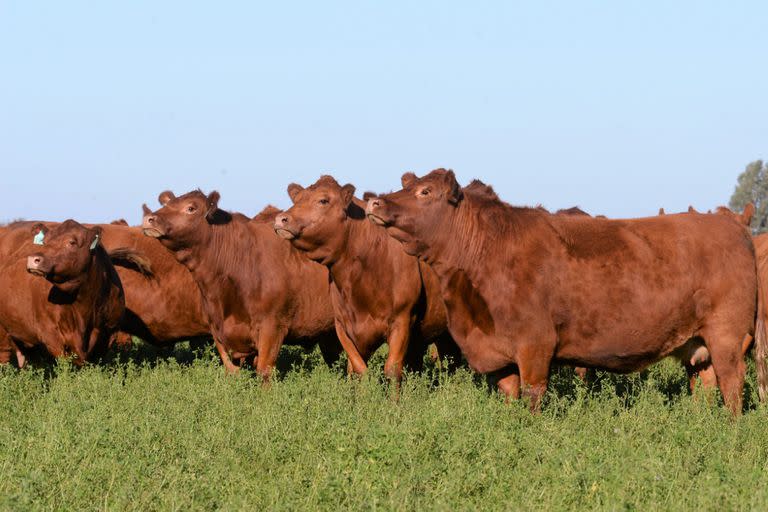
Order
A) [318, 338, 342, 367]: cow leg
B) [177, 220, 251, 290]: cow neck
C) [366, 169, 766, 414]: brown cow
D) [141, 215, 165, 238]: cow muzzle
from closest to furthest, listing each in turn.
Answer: [366, 169, 766, 414]: brown cow, [141, 215, 165, 238]: cow muzzle, [177, 220, 251, 290]: cow neck, [318, 338, 342, 367]: cow leg

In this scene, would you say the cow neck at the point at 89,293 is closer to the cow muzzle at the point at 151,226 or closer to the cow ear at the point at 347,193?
the cow muzzle at the point at 151,226

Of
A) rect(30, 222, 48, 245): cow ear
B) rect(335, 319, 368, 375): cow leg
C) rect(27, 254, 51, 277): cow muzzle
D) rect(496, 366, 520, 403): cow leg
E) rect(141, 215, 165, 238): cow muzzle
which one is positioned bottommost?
rect(335, 319, 368, 375): cow leg

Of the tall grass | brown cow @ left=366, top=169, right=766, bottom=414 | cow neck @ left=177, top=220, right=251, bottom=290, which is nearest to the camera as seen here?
the tall grass

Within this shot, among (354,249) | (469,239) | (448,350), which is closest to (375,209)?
(469,239)

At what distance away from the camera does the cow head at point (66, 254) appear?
1059 cm

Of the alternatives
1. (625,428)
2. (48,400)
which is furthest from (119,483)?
(625,428)

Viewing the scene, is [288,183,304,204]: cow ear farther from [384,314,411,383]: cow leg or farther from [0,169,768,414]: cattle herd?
[384,314,411,383]: cow leg

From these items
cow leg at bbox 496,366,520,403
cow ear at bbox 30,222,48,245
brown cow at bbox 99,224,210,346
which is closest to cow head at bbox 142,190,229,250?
cow ear at bbox 30,222,48,245

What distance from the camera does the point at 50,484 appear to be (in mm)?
6055

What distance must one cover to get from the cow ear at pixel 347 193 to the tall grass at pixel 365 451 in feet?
6.27

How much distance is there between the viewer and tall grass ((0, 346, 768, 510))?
583 cm

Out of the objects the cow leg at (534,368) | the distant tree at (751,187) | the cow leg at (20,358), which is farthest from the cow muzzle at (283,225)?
the distant tree at (751,187)

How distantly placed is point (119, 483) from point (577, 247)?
4032 millimetres

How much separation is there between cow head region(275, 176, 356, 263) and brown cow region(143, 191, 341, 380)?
36.9 inches
